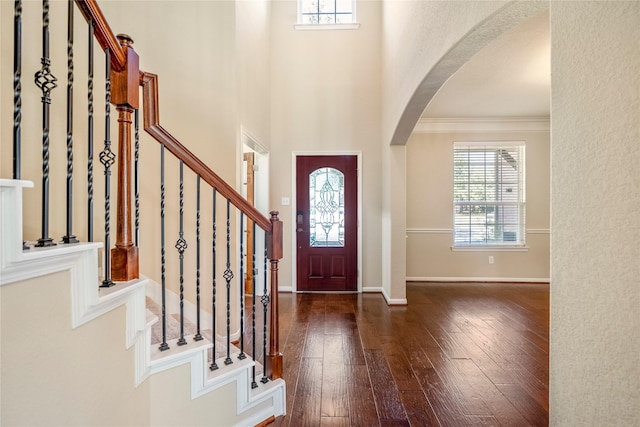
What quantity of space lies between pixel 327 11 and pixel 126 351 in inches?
202

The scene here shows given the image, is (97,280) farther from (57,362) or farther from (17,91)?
(17,91)

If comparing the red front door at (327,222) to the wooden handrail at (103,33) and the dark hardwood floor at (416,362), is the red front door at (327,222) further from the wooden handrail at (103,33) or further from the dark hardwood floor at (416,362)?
the wooden handrail at (103,33)

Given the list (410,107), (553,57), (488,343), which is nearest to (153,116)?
(553,57)

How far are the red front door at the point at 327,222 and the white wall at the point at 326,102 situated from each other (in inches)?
5.6

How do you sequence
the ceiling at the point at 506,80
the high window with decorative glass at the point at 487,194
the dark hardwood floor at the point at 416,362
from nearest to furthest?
the dark hardwood floor at the point at 416,362 → the ceiling at the point at 506,80 → the high window with decorative glass at the point at 487,194

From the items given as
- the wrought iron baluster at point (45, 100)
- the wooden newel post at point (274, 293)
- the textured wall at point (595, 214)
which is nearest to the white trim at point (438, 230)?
the wooden newel post at point (274, 293)

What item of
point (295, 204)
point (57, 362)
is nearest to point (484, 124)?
point (295, 204)

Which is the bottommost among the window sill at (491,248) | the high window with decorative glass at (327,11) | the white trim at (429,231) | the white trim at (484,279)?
the white trim at (484,279)

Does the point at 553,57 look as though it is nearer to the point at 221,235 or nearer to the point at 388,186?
the point at 221,235

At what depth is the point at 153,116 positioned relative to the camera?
1485 millimetres

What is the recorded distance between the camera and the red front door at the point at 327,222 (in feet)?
15.0

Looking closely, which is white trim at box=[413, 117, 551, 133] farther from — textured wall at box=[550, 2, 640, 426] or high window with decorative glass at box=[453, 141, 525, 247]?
textured wall at box=[550, 2, 640, 426]

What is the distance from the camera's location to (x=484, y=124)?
5.04 m

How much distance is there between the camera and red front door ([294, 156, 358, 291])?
458 cm
